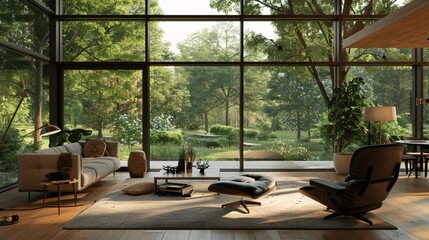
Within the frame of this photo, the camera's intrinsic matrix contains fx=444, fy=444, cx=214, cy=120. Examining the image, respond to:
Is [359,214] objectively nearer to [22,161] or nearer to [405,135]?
[22,161]

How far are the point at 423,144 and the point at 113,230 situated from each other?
557 cm

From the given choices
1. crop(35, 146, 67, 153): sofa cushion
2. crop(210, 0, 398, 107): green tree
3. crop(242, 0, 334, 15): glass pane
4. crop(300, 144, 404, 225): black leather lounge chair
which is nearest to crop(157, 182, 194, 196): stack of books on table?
crop(35, 146, 67, 153): sofa cushion

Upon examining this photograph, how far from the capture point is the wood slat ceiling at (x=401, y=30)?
479cm

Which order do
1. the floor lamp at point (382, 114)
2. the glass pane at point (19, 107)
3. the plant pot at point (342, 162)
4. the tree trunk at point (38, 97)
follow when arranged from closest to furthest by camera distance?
the glass pane at point (19, 107)
the floor lamp at point (382, 114)
the tree trunk at point (38, 97)
the plant pot at point (342, 162)

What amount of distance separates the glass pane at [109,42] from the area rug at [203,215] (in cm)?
370

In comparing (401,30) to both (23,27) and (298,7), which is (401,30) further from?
(23,27)

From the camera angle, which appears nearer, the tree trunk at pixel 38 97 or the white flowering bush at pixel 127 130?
the tree trunk at pixel 38 97

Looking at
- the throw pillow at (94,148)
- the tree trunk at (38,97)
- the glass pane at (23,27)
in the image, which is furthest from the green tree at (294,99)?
the glass pane at (23,27)

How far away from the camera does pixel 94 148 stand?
315 inches

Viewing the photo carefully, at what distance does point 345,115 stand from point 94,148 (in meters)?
4.72

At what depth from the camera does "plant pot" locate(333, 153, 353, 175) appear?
8.39 meters

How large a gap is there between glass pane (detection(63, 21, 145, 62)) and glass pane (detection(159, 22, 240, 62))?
0.36 metres

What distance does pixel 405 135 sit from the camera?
9.09 meters

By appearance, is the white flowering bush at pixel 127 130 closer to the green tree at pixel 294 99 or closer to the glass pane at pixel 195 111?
the glass pane at pixel 195 111
